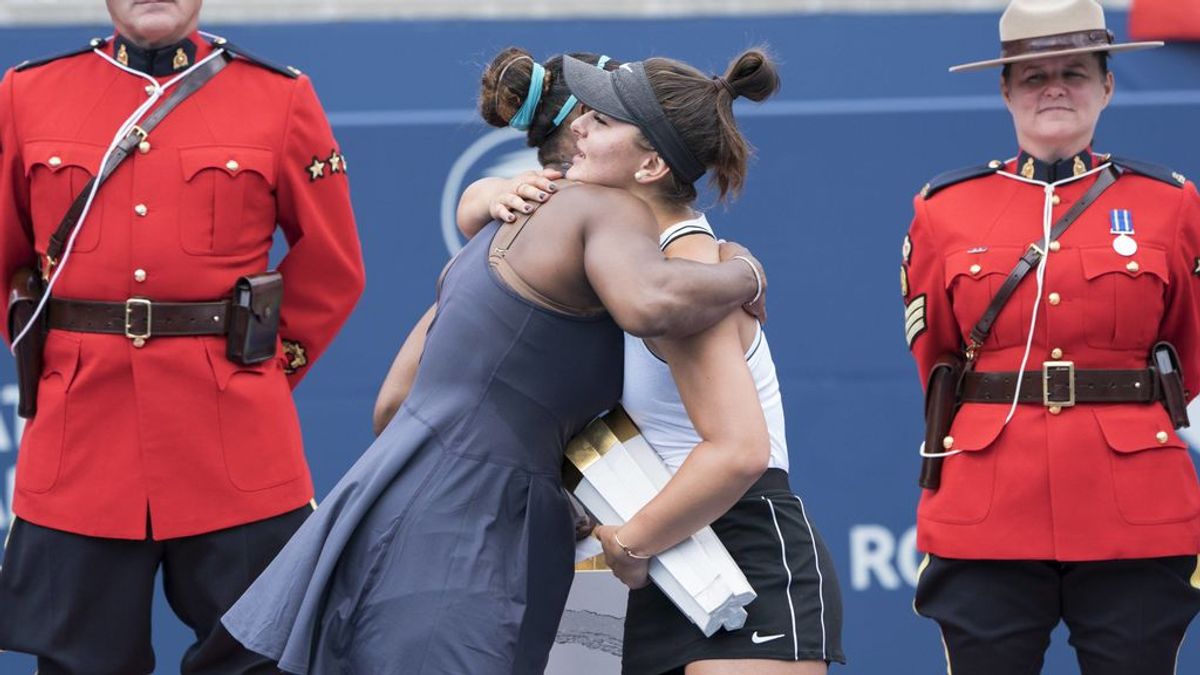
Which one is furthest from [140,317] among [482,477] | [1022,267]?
[1022,267]

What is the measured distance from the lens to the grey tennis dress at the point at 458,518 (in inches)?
99.6

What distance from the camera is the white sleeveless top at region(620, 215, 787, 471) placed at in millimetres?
2664

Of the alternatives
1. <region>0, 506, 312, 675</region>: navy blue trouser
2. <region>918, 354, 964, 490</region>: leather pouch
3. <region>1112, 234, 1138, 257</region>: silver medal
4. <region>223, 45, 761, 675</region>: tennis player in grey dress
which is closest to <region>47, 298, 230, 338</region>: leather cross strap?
<region>0, 506, 312, 675</region>: navy blue trouser

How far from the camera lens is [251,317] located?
11.3 ft

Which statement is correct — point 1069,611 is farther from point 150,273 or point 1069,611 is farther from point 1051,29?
point 150,273

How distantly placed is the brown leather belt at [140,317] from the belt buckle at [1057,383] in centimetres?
144

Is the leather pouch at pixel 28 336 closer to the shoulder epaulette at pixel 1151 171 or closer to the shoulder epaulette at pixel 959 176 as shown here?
the shoulder epaulette at pixel 959 176

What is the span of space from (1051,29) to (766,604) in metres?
1.42

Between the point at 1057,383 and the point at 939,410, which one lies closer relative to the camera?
the point at 1057,383

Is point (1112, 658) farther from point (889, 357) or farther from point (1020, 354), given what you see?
point (889, 357)

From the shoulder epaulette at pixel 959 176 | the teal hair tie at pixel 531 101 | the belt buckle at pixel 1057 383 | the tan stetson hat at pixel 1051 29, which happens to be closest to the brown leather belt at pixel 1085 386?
the belt buckle at pixel 1057 383

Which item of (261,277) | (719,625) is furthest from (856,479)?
(719,625)

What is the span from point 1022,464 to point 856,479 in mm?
935

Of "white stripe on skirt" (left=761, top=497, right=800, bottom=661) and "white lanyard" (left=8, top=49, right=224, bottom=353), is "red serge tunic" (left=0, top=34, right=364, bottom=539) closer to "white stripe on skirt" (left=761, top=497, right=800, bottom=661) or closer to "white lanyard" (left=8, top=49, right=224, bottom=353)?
"white lanyard" (left=8, top=49, right=224, bottom=353)
